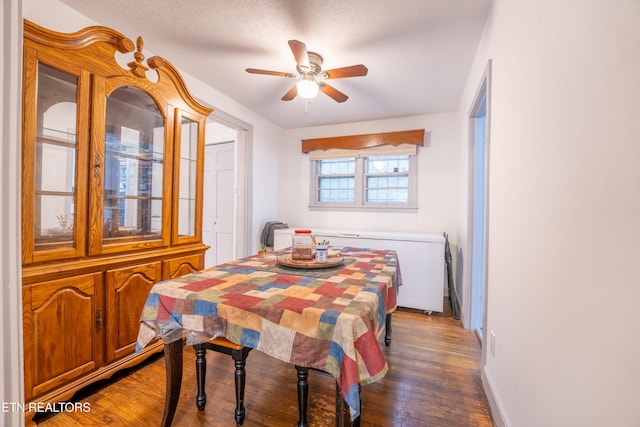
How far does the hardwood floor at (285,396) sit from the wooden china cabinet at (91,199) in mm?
174

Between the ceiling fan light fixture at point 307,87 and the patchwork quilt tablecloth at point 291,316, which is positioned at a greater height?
the ceiling fan light fixture at point 307,87

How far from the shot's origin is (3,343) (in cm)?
45

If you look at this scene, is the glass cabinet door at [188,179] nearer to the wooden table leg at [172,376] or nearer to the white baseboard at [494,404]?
the wooden table leg at [172,376]

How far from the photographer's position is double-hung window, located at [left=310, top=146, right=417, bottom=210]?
3885mm

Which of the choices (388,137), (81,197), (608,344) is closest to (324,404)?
(608,344)

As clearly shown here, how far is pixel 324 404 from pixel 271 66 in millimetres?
2731

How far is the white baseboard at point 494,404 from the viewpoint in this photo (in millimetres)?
1413

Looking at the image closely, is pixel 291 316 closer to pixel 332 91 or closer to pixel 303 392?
pixel 303 392

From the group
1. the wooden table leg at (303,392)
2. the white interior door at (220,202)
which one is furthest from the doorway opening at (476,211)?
the white interior door at (220,202)

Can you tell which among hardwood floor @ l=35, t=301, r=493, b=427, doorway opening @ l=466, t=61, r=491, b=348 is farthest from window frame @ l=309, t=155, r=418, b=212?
hardwood floor @ l=35, t=301, r=493, b=427

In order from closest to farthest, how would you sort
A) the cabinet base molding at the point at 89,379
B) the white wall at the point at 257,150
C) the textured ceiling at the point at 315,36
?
the cabinet base molding at the point at 89,379, the textured ceiling at the point at 315,36, the white wall at the point at 257,150

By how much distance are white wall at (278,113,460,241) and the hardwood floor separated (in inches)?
73.0

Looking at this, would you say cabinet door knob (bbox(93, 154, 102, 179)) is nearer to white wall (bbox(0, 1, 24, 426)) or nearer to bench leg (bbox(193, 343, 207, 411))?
bench leg (bbox(193, 343, 207, 411))

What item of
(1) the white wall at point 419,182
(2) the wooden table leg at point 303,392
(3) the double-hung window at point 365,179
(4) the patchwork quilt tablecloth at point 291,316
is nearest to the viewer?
(4) the patchwork quilt tablecloth at point 291,316
